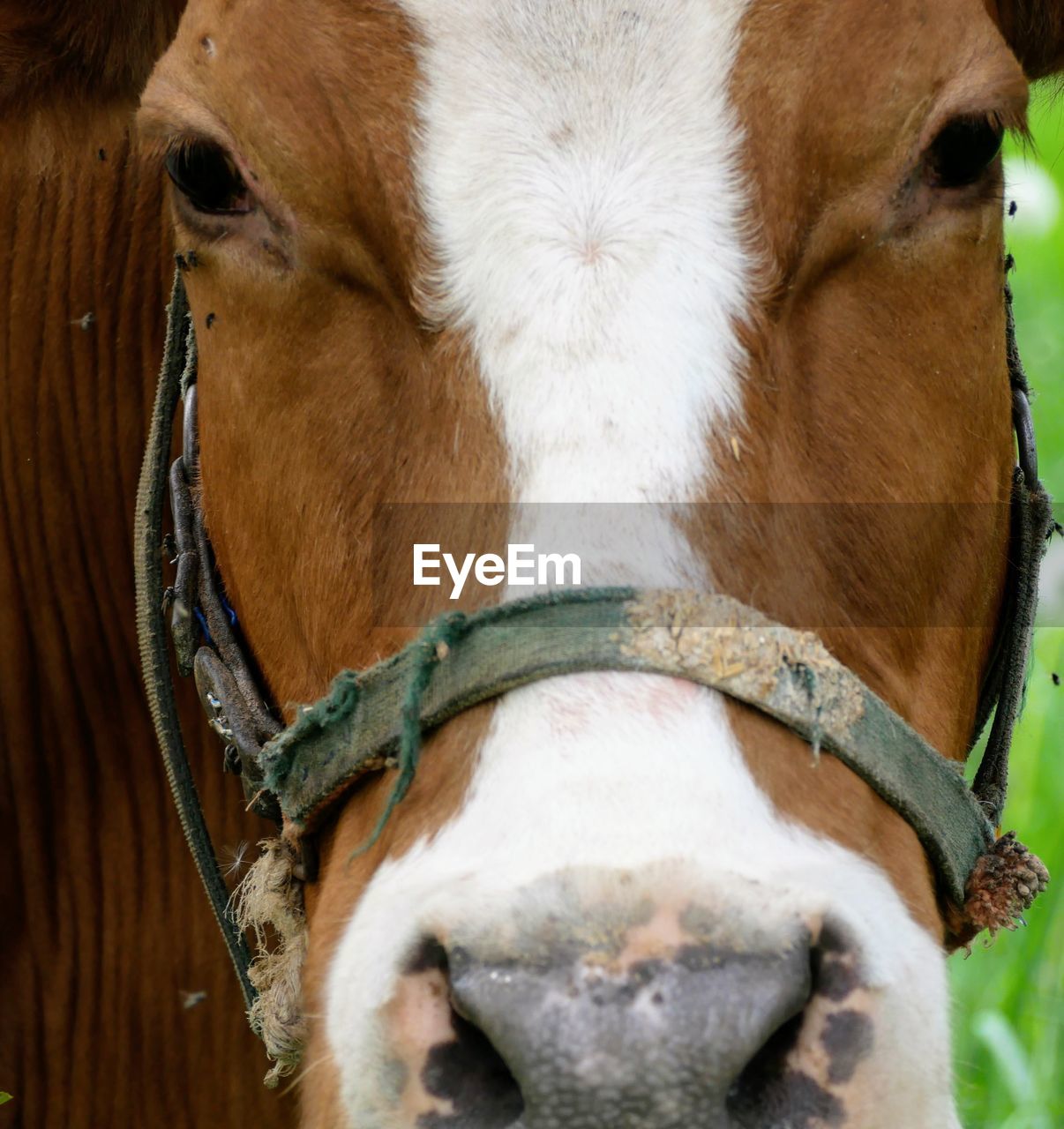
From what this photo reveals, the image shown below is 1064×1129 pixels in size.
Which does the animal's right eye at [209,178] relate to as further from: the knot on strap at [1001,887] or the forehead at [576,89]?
the knot on strap at [1001,887]

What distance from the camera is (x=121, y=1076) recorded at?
3434 mm

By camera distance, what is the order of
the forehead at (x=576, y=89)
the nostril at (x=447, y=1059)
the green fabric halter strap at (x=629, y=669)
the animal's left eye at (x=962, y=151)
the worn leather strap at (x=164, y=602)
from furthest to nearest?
the worn leather strap at (x=164, y=602), the animal's left eye at (x=962, y=151), the forehead at (x=576, y=89), the green fabric halter strap at (x=629, y=669), the nostril at (x=447, y=1059)

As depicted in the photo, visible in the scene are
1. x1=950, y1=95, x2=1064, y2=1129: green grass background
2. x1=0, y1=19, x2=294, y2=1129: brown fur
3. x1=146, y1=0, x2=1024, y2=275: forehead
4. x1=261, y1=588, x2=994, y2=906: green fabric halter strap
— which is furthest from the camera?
x1=950, y1=95, x2=1064, y2=1129: green grass background

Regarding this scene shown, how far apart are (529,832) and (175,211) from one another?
1256 mm

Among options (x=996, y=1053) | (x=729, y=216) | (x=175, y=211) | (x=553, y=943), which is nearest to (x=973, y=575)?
(x=729, y=216)

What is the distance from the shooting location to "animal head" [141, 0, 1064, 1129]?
1723mm

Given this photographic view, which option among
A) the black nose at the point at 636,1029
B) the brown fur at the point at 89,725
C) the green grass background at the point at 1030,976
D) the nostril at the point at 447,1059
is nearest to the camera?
the black nose at the point at 636,1029

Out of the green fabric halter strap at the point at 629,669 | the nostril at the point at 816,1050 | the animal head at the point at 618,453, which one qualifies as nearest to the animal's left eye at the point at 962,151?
the animal head at the point at 618,453

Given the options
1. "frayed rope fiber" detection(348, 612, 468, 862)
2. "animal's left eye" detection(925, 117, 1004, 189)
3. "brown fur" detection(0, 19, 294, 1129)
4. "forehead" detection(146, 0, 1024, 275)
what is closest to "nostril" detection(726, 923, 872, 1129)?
"frayed rope fiber" detection(348, 612, 468, 862)

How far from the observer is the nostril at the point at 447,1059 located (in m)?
1.75

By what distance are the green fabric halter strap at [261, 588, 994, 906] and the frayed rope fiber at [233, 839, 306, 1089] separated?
26 cm

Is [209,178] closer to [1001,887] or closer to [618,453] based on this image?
[618,453]

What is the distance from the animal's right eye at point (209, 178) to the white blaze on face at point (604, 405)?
346mm

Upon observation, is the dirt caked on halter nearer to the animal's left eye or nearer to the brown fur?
the brown fur
